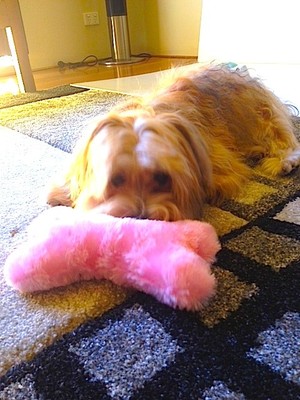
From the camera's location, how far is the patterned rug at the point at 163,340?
71cm

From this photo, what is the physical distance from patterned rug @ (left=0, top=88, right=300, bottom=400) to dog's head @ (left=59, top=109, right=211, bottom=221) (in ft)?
0.56

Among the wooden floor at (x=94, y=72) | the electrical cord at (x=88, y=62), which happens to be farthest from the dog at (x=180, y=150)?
the electrical cord at (x=88, y=62)

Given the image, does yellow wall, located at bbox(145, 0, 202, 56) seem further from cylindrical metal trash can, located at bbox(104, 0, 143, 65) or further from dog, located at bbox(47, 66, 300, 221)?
dog, located at bbox(47, 66, 300, 221)

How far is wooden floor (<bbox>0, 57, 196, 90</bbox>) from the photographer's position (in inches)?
149

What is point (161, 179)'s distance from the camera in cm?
108

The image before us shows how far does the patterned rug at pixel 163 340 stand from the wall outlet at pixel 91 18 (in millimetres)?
4406

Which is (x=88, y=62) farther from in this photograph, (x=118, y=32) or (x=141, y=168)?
(x=141, y=168)

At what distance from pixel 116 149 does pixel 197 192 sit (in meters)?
0.24

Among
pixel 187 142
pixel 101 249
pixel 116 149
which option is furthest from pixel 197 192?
pixel 101 249

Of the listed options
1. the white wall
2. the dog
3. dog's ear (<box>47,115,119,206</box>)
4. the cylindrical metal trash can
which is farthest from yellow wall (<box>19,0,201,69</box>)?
dog's ear (<box>47,115,119,206</box>)

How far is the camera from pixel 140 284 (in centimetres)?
91

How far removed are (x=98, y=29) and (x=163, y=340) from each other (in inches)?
187

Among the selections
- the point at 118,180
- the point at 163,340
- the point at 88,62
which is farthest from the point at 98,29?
the point at 163,340

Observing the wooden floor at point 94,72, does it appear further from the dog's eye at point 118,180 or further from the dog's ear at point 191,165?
the dog's eye at point 118,180
